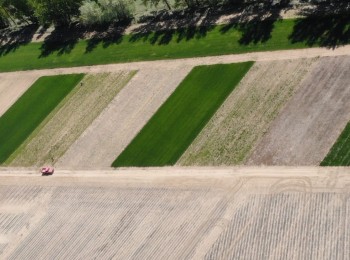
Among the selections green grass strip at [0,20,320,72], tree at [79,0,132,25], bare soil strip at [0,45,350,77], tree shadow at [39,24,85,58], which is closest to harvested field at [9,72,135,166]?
bare soil strip at [0,45,350,77]

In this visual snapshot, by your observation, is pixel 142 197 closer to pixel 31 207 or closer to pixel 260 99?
pixel 31 207

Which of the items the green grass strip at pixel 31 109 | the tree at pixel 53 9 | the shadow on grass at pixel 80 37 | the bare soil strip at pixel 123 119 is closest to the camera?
the bare soil strip at pixel 123 119

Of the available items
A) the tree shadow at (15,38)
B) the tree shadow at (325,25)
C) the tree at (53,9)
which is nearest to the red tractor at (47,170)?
the tree at (53,9)

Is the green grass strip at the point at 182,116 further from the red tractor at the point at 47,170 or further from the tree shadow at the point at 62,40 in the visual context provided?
the tree shadow at the point at 62,40

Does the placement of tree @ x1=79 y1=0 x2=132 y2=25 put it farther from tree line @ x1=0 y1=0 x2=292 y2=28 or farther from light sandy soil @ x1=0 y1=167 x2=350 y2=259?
light sandy soil @ x1=0 y1=167 x2=350 y2=259

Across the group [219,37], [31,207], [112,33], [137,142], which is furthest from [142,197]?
[112,33]

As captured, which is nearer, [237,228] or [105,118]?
[237,228]
